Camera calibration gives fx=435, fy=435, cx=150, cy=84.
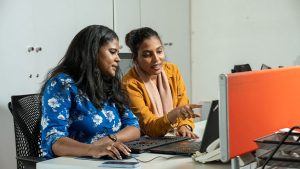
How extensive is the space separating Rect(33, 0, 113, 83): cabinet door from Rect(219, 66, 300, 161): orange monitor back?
1767mm

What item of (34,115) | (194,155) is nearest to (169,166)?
(194,155)

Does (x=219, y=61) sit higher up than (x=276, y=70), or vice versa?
(x=276, y=70)

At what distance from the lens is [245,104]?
112cm

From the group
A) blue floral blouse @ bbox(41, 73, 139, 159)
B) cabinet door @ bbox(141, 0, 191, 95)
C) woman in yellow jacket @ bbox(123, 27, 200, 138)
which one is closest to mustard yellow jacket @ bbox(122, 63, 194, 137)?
woman in yellow jacket @ bbox(123, 27, 200, 138)

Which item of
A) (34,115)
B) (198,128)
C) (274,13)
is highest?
(274,13)

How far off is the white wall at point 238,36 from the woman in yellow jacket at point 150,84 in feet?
4.33

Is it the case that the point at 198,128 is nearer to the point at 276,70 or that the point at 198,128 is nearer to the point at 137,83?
the point at 137,83

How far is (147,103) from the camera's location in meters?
2.34

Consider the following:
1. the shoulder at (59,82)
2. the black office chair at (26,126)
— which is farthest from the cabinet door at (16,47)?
the shoulder at (59,82)

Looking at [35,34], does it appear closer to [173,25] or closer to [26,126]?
[26,126]

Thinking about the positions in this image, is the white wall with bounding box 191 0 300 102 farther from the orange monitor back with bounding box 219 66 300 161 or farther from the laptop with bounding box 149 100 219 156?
the orange monitor back with bounding box 219 66 300 161

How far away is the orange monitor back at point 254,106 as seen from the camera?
42.0 inches

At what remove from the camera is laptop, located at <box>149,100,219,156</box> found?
1.37 meters

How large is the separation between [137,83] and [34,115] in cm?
59
